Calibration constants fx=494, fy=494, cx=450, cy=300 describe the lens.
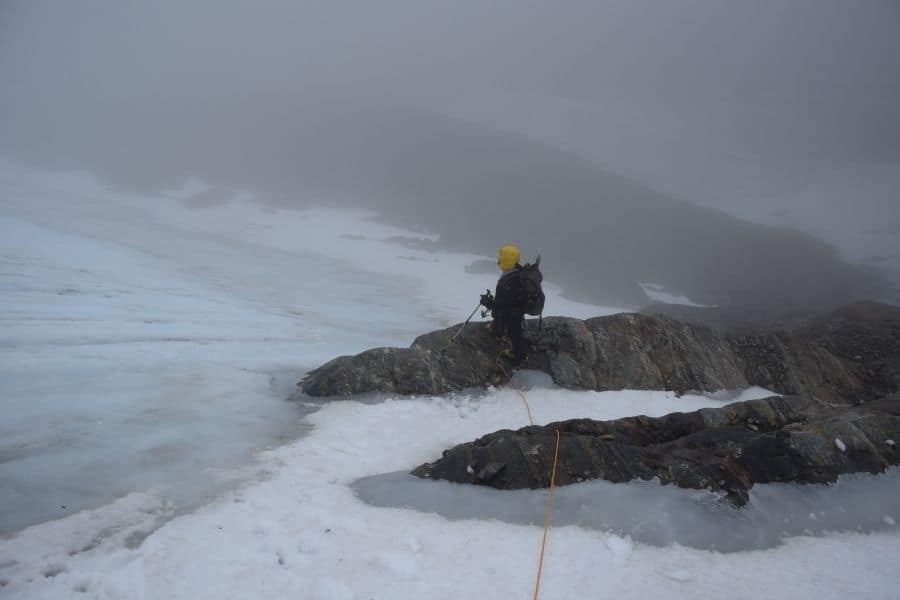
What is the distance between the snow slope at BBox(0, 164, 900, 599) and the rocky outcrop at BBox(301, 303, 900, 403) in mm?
439

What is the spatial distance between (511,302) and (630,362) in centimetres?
272

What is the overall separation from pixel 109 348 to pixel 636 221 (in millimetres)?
64237

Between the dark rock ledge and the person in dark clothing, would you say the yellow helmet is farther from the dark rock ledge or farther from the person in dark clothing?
the dark rock ledge

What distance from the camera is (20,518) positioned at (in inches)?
155

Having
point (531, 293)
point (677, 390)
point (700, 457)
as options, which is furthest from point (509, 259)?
point (700, 457)

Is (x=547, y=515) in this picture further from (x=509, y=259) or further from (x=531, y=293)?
(x=509, y=259)

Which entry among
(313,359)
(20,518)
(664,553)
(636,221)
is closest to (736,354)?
Answer: (664,553)

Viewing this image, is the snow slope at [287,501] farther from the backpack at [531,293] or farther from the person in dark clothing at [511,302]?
the backpack at [531,293]

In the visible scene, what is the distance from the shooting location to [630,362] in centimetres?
911

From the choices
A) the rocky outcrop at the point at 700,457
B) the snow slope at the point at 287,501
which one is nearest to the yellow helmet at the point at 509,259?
the snow slope at the point at 287,501

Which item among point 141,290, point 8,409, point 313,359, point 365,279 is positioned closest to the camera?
point 8,409

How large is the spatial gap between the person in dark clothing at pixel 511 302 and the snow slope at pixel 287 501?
23.7 inches

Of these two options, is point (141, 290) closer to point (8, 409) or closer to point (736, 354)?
point (8, 409)

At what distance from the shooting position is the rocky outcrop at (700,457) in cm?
472
